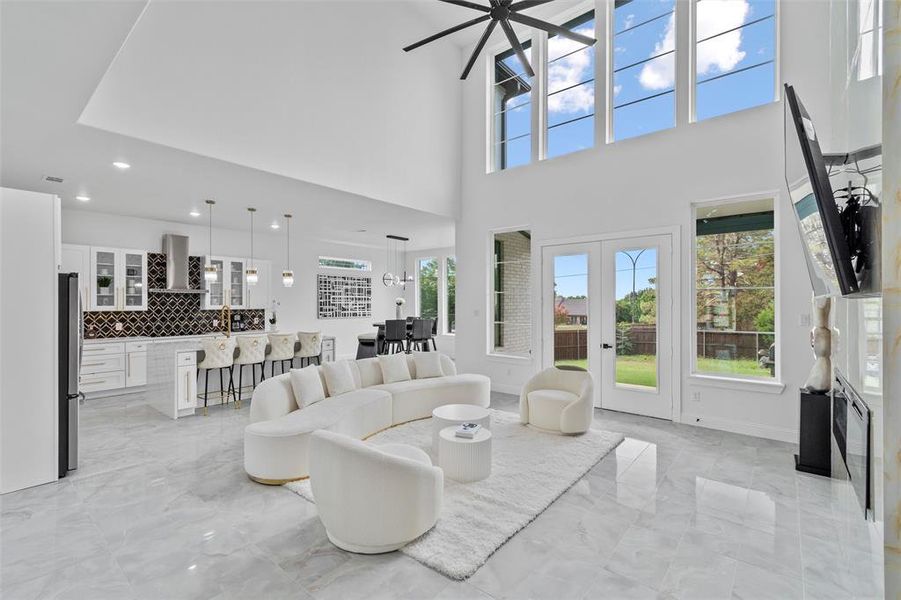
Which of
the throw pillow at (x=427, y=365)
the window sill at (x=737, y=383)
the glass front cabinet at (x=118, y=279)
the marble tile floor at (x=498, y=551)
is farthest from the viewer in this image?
the glass front cabinet at (x=118, y=279)

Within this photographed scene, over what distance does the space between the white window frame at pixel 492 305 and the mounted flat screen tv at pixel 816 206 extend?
4.17 meters

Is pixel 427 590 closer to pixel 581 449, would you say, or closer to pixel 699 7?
pixel 581 449

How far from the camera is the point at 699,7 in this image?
16.6ft

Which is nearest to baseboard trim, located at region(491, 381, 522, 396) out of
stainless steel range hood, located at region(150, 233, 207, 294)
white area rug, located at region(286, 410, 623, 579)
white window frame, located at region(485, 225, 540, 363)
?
white window frame, located at region(485, 225, 540, 363)

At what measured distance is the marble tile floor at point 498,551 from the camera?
2080 mm

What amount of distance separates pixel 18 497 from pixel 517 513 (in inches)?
144

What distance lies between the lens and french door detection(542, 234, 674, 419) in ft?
16.7

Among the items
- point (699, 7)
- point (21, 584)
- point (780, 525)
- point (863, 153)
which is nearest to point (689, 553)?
point (780, 525)

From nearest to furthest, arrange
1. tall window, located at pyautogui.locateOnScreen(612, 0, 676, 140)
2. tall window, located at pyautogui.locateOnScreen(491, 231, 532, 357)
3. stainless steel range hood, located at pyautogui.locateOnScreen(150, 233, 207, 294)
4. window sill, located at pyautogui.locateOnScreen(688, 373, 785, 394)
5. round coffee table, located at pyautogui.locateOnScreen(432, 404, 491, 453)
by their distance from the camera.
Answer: round coffee table, located at pyautogui.locateOnScreen(432, 404, 491, 453) < window sill, located at pyautogui.locateOnScreen(688, 373, 785, 394) < tall window, located at pyautogui.locateOnScreen(612, 0, 676, 140) < tall window, located at pyautogui.locateOnScreen(491, 231, 532, 357) < stainless steel range hood, located at pyautogui.locateOnScreen(150, 233, 207, 294)

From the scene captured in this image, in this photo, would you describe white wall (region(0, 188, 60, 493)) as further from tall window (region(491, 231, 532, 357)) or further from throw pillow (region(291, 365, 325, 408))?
tall window (region(491, 231, 532, 357))

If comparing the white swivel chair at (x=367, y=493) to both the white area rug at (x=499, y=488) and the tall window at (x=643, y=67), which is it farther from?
the tall window at (x=643, y=67)

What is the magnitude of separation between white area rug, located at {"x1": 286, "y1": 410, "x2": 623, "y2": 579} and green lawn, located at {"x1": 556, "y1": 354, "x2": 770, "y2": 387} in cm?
116

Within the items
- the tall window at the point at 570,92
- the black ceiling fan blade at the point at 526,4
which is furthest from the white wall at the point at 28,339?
the tall window at the point at 570,92

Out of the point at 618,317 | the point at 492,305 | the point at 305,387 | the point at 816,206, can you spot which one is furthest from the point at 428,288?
the point at 816,206
